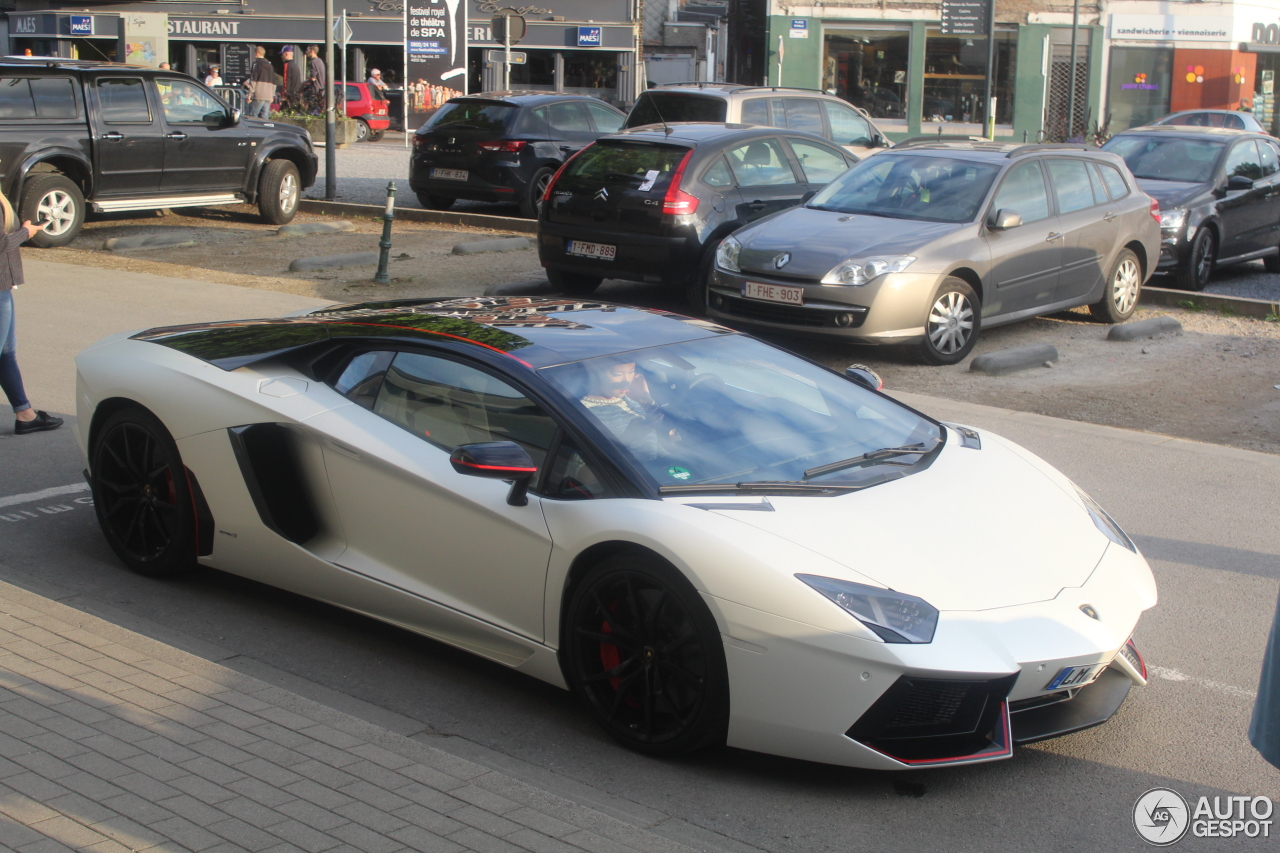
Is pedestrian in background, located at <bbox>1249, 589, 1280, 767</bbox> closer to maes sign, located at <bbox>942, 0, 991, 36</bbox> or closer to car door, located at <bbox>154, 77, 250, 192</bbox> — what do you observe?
car door, located at <bbox>154, 77, 250, 192</bbox>

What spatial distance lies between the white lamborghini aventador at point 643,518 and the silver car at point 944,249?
14.9 feet

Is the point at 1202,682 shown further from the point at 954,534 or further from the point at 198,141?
the point at 198,141

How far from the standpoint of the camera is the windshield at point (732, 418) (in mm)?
4215

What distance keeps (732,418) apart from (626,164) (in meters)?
7.59

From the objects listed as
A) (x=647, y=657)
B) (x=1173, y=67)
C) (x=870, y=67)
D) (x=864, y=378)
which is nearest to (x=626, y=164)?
(x=864, y=378)

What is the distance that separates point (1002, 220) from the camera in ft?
33.6

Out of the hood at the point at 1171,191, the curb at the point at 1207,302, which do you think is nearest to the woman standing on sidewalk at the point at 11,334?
the curb at the point at 1207,302

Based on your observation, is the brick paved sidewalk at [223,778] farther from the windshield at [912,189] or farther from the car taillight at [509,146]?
the car taillight at [509,146]

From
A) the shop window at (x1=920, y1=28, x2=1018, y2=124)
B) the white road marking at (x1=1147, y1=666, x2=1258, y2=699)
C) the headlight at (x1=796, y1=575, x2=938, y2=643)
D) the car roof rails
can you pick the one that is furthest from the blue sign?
the headlight at (x1=796, y1=575, x2=938, y2=643)

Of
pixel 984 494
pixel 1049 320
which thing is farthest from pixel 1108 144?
pixel 984 494

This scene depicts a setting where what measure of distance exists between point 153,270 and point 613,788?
459 inches

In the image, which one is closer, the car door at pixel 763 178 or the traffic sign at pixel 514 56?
the car door at pixel 763 178

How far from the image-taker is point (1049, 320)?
40.4 ft

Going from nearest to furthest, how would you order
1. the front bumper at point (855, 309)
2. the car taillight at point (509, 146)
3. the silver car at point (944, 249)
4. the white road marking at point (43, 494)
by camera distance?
the white road marking at point (43, 494) → the front bumper at point (855, 309) → the silver car at point (944, 249) → the car taillight at point (509, 146)
